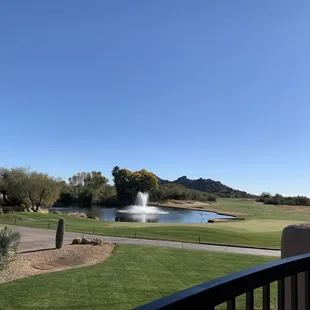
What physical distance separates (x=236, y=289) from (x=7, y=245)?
12.0 meters

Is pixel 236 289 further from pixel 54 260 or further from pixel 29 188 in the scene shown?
pixel 29 188

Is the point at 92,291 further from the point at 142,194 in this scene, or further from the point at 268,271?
the point at 142,194

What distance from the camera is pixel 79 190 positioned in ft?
282

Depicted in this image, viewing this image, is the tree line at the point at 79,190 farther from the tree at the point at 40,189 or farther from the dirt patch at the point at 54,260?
the dirt patch at the point at 54,260

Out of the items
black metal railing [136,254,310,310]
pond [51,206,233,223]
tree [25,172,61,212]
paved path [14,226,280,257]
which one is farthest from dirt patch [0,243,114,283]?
tree [25,172,61,212]

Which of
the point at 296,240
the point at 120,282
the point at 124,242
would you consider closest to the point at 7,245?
the point at 120,282

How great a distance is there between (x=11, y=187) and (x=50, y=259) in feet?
123

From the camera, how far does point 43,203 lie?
49.7 metres

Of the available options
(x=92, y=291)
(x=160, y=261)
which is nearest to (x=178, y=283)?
(x=92, y=291)

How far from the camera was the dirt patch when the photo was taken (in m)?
11.6

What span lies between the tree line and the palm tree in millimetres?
35516

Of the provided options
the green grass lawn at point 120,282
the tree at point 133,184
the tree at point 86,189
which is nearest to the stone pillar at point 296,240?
the green grass lawn at point 120,282

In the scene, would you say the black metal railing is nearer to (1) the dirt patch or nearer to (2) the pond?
(1) the dirt patch

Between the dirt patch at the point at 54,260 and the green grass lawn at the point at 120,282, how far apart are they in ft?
2.27
